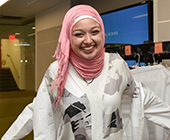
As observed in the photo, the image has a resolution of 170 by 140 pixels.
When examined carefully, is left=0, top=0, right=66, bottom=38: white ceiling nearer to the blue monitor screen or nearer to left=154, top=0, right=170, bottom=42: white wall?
the blue monitor screen

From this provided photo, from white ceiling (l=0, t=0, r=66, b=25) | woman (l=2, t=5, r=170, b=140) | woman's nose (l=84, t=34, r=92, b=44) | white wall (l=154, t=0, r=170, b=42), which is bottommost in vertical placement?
woman (l=2, t=5, r=170, b=140)

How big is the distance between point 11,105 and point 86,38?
2.07m

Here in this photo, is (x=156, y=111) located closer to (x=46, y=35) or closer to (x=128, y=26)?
(x=46, y=35)

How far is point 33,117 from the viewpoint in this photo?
3.99 ft

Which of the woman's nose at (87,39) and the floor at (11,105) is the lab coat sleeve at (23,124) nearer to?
the woman's nose at (87,39)

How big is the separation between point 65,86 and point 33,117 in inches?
8.8

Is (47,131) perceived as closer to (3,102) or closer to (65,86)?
(65,86)

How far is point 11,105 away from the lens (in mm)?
2920

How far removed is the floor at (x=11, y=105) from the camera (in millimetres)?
2881

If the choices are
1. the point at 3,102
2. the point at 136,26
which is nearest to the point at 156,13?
the point at 136,26

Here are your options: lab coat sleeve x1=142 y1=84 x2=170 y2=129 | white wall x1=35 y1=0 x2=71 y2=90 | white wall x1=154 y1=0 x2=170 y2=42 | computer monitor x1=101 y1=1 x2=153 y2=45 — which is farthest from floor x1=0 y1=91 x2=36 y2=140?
lab coat sleeve x1=142 y1=84 x2=170 y2=129

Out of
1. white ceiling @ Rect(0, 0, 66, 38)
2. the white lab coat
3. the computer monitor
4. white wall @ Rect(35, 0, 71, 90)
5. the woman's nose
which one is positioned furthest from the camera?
the computer monitor

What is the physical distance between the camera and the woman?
1101 millimetres

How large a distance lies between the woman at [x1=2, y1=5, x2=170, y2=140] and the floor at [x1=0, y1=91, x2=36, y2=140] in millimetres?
1782
